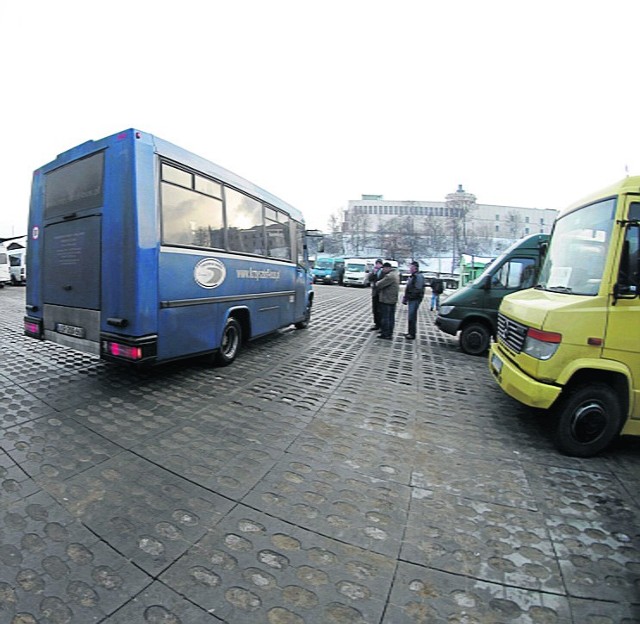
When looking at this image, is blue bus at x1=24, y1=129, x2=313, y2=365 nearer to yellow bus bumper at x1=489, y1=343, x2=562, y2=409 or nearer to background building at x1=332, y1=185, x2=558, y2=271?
yellow bus bumper at x1=489, y1=343, x2=562, y2=409

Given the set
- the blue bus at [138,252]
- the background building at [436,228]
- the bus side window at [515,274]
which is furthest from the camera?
the background building at [436,228]

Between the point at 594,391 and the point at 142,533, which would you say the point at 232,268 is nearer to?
the point at 142,533

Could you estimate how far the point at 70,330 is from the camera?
199 inches

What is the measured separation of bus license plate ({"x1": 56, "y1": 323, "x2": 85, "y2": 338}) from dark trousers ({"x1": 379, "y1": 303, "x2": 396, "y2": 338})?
6454 mm

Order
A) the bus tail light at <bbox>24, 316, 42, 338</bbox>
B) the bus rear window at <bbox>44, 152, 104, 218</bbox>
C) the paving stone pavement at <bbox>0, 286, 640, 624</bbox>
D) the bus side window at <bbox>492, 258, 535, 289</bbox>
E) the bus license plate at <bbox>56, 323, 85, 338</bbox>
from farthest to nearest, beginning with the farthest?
the bus side window at <bbox>492, 258, 535, 289</bbox>, the bus tail light at <bbox>24, 316, 42, 338</bbox>, the bus license plate at <bbox>56, 323, 85, 338</bbox>, the bus rear window at <bbox>44, 152, 104, 218</bbox>, the paving stone pavement at <bbox>0, 286, 640, 624</bbox>

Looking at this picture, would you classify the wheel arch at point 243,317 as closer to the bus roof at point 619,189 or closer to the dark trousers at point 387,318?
the dark trousers at point 387,318

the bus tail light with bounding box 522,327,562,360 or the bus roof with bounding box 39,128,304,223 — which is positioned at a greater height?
the bus roof with bounding box 39,128,304,223

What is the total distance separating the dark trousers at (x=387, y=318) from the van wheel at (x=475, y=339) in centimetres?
178

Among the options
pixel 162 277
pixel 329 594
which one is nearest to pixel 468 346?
pixel 162 277

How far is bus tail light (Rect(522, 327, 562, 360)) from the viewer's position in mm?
3611

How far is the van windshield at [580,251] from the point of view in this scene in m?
3.64

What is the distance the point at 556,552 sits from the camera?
2.44 meters

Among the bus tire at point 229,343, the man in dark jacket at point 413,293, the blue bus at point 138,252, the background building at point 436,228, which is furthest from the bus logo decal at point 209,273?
the background building at point 436,228

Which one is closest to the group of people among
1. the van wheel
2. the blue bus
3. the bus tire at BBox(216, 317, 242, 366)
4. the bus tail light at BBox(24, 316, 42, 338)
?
the van wheel
